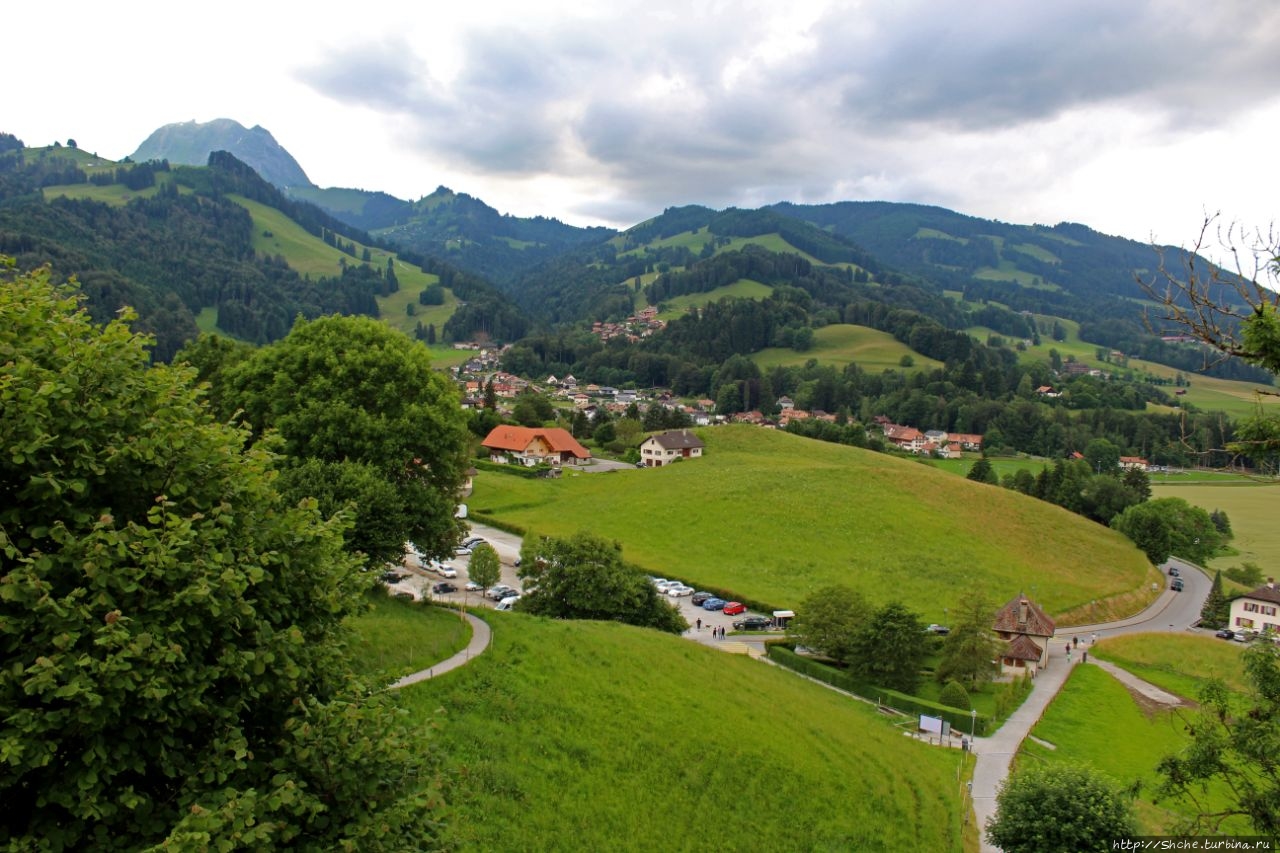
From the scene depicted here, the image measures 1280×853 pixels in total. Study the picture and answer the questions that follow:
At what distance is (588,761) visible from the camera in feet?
58.7

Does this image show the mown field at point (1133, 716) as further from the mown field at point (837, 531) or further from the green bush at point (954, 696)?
the mown field at point (837, 531)

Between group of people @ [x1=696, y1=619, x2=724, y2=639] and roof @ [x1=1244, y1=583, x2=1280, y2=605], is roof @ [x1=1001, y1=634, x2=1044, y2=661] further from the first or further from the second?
roof @ [x1=1244, y1=583, x2=1280, y2=605]

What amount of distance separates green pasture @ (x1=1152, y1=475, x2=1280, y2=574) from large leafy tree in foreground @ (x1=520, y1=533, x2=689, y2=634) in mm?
72403

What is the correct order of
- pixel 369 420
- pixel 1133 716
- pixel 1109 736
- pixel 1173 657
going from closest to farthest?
pixel 369 420
pixel 1109 736
pixel 1133 716
pixel 1173 657

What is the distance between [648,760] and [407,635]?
775 cm

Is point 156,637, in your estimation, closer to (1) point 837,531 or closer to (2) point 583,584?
(2) point 583,584

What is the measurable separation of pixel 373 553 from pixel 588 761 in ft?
37.7

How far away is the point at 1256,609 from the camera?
5781 cm

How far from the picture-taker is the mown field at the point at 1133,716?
29938mm

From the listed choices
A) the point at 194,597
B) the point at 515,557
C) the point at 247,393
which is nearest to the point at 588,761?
the point at 194,597

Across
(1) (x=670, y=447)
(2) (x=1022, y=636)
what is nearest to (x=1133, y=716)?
(2) (x=1022, y=636)

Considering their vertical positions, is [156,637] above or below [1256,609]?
above

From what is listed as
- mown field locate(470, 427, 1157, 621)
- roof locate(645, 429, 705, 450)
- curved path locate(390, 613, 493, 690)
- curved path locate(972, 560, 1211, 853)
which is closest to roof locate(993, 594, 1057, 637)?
curved path locate(972, 560, 1211, 853)

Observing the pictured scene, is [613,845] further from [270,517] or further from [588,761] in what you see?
[270,517]
